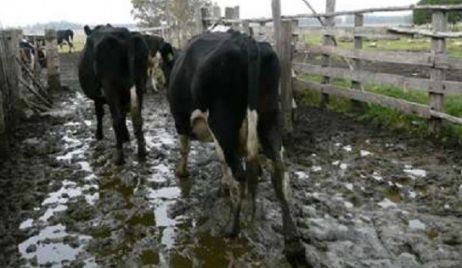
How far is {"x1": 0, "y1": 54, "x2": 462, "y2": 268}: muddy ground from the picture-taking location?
4547mm

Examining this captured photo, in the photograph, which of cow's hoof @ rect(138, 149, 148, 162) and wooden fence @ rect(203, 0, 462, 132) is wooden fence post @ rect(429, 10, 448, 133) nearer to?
wooden fence @ rect(203, 0, 462, 132)

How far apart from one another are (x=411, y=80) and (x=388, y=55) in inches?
28.0

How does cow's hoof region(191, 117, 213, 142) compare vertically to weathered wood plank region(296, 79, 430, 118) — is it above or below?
above

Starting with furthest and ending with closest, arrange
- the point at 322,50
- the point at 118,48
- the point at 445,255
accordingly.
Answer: the point at 322,50, the point at 118,48, the point at 445,255

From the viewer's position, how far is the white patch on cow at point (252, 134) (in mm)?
4508

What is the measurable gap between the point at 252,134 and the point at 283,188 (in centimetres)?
50

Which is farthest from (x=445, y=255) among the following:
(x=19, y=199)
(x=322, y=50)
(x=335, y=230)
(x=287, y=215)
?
(x=322, y=50)

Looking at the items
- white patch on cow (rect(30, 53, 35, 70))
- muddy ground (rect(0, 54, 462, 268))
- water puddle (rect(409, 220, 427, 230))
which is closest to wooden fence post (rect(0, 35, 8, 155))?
muddy ground (rect(0, 54, 462, 268))

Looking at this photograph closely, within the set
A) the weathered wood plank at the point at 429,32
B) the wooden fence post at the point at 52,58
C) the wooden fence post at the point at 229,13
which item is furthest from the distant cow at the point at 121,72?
the wooden fence post at the point at 52,58

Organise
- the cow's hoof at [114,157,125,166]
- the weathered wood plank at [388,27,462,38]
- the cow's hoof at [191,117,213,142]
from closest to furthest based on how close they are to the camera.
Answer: the cow's hoof at [191,117,213,142], the cow's hoof at [114,157,125,166], the weathered wood plank at [388,27,462,38]

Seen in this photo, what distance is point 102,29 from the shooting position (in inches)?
321

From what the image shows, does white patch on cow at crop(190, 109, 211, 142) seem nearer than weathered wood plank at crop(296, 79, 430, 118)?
Yes

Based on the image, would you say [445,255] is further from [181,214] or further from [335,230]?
[181,214]

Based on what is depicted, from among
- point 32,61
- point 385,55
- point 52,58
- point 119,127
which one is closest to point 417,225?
point 119,127
